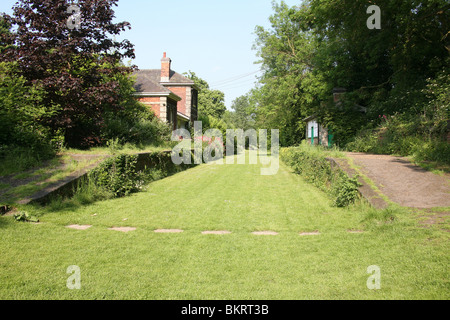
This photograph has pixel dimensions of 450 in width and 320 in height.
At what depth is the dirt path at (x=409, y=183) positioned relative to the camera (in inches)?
243

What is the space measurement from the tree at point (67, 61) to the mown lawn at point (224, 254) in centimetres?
577

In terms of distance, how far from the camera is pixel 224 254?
167 inches

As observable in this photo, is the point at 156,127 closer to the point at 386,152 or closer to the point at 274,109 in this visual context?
the point at 386,152

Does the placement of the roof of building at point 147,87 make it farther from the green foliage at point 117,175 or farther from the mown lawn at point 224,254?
the mown lawn at point 224,254

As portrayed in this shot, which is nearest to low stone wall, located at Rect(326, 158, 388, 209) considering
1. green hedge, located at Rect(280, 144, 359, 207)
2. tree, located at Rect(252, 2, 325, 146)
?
green hedge, located at Rect(280, 144, 359, 207)

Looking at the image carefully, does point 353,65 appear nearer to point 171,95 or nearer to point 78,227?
point 171,95

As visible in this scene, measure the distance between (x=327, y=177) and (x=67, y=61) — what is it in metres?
9.71

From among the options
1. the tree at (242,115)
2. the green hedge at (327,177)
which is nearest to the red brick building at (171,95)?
the tree at (242,115)

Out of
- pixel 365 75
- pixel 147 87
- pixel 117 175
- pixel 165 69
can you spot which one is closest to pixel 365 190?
pixel 117 175

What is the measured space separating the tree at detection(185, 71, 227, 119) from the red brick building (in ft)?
98.0

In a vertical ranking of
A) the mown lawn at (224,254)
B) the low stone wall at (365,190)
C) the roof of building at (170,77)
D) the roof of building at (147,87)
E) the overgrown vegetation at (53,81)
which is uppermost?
the roof of building at (170,77)

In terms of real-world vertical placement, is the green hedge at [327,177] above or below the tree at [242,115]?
below

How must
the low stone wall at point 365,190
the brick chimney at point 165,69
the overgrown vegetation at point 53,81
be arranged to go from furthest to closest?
the brick chimney at point 165,69 < the overgrown vegetation at point 53,81 < the low stone wall at point 365,190

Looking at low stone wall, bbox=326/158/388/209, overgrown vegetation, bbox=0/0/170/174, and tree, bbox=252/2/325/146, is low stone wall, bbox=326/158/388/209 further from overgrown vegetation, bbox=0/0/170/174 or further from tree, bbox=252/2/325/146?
tree, bbox=252/2/325/146
